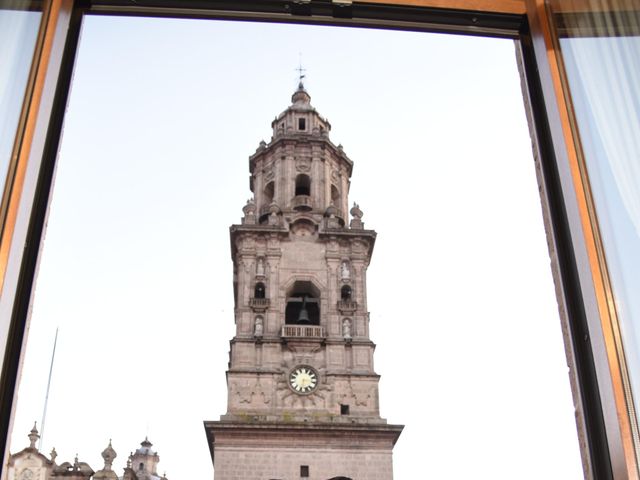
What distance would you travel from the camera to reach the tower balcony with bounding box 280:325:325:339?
1072 inches

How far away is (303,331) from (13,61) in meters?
24.7

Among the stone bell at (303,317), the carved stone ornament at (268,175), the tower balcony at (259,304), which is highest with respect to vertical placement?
the carved stone ornament at (268,175)

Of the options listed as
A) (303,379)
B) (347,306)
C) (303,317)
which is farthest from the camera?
(347,306)

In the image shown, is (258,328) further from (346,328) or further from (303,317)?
(346,328)

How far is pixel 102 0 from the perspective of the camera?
3.69 meters

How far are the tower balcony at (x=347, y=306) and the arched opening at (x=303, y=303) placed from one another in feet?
2.75

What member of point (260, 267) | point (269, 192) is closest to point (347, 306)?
point (260, 267)

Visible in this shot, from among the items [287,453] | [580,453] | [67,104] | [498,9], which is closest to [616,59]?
[498,9]

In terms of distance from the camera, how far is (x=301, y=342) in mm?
27281

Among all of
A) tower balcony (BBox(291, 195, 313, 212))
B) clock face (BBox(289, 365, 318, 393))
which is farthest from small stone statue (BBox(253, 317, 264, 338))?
tower balcony (BBox(291, 195, 313, 212))

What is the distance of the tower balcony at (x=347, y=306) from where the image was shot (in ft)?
92.1

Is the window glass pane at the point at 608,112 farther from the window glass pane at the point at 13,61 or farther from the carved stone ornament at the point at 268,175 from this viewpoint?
the carved stone ornament at the point at 268,175

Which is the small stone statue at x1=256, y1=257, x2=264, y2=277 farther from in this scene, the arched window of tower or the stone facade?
the stone facade

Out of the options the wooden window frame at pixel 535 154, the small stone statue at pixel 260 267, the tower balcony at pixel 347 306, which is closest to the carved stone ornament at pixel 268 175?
the small stone statue at pixel 260 267
